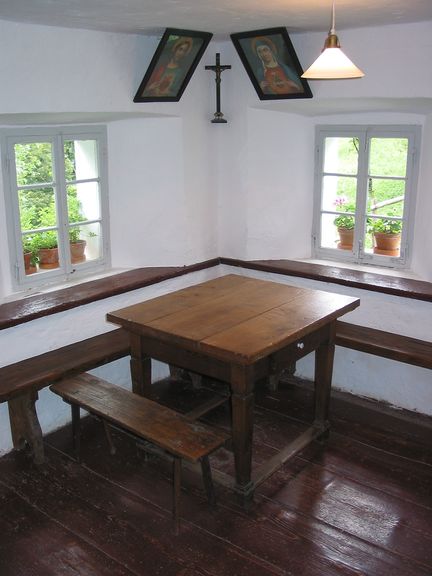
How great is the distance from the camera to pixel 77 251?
4.95 meters

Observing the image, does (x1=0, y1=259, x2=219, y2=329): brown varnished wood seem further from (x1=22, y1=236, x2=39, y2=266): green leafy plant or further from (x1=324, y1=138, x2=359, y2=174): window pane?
(x1=324, y1=138, x2=359, y2=174): window pane

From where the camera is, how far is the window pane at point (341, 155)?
521cm

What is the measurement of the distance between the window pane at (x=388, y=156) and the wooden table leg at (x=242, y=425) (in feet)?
8.21

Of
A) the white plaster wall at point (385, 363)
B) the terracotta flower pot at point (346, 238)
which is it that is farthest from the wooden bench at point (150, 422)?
the terracotta flower pot at point (346, 238)

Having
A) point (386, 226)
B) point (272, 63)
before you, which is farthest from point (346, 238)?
point (272, 63)

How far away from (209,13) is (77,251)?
6.95 feet

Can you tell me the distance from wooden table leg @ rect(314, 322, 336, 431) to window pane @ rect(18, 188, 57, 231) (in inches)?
88.5

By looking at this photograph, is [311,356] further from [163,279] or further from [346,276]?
[163,279]

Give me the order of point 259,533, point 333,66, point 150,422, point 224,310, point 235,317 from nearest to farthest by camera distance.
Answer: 1. point 333,66
2. point 259,533
3. point 150,422
4. point 235,317
5. point 224,310

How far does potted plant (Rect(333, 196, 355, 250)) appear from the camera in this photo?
533 centimetres

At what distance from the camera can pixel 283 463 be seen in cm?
379

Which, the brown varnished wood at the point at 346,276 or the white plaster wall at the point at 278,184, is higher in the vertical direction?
the white plaster wall at the point at 278,184

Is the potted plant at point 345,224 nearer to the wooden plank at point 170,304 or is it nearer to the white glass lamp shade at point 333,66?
the wooden plank at point 170,304

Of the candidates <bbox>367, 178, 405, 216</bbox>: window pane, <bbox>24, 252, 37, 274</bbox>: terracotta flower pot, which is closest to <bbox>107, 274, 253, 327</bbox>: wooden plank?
<bbox>24, 252, 37, 274</bbox>: terracotta flower pot
